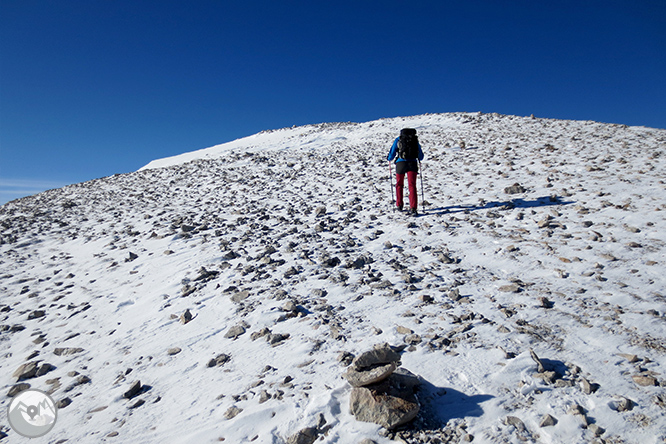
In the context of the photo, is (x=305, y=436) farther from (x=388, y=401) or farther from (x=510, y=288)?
(x=510, y=288)

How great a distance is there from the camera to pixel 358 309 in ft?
16.5

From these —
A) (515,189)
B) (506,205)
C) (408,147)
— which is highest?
(408,147)

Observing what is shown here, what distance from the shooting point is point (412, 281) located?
5664 millimetres

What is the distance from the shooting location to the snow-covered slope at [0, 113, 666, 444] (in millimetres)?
3188

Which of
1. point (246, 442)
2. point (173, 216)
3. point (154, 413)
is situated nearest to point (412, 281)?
point (246, 442)

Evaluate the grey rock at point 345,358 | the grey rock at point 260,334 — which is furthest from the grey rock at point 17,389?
the grey rock at point 345,358

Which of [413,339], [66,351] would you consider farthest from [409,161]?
[66,351]

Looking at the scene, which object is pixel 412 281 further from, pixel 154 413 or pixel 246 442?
pixel 154 413

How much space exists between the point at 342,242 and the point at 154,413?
5.05 m

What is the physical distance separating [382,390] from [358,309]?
191 centimetres

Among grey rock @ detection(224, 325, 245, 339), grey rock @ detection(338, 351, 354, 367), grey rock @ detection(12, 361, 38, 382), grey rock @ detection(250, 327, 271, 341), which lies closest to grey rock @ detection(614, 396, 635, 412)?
grey rock @ detection(338, 351, 354, 367)

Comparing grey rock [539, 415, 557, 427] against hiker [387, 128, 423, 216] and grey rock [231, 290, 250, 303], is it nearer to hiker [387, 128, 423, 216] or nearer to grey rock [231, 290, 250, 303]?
grey rock [231, 290, 250, 303]

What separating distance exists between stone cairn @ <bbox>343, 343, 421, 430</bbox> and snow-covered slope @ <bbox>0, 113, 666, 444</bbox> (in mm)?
123

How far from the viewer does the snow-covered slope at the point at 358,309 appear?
10.5 ft
